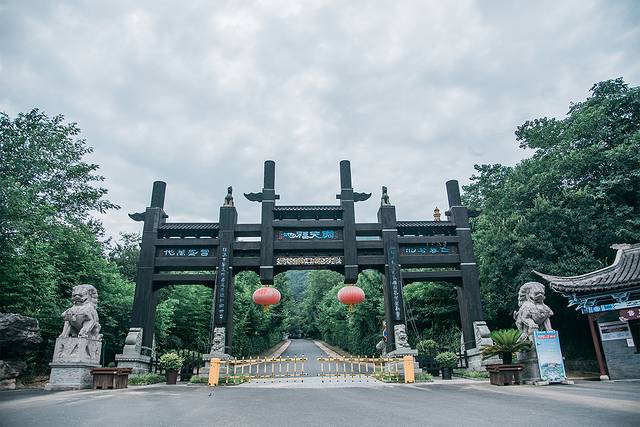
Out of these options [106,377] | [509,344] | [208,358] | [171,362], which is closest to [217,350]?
[208,358]

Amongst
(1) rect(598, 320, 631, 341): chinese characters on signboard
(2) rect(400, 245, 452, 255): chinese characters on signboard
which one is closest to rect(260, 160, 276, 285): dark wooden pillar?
(2) rect(400, 245, 452, 255): chinese characters on signboard

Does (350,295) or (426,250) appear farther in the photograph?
(426,250)

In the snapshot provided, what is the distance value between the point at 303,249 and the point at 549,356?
29.0 ft

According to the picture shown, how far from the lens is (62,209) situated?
17.9 meters

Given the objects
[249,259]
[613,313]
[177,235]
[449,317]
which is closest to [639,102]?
[613,313]

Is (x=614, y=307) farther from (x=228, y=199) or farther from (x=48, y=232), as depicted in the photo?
(x=48, y=232)

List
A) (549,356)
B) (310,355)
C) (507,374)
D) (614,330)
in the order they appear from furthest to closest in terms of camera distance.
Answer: (310,355) → (614,330) → (507,374) → (549,356)

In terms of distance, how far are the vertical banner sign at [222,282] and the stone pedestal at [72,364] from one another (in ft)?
13.7

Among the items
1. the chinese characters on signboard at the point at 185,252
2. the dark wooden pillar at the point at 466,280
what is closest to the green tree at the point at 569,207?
the dark wooden pillar at the point at 466,280

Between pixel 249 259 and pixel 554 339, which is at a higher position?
pixel 249 259

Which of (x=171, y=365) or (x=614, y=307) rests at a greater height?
(x=614, y=307)

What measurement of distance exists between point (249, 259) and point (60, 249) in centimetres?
782

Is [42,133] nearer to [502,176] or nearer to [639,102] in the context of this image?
[502,176]

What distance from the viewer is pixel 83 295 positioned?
11641 mm
